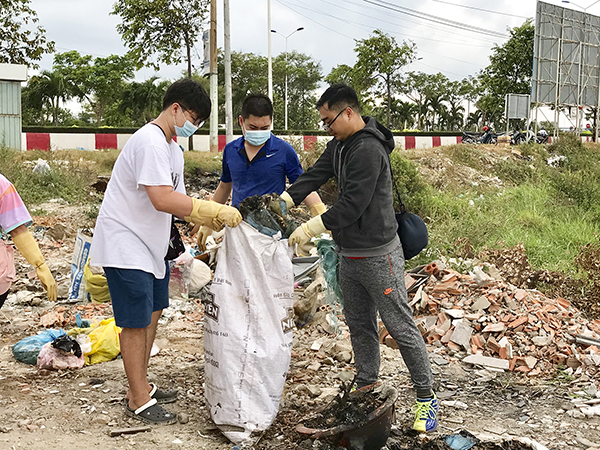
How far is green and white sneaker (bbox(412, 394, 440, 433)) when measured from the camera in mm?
3070

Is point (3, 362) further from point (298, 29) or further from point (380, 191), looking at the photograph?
point (298, 29)

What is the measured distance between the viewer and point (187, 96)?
310 centimetres

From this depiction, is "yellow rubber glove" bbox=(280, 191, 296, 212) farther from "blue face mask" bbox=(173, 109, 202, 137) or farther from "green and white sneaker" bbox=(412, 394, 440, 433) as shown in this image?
"green and white sneaker" bbox=(412, 394, 440, 433)

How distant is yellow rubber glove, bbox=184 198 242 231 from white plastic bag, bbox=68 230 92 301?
2.99 metres

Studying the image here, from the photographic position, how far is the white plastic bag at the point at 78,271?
565 cm

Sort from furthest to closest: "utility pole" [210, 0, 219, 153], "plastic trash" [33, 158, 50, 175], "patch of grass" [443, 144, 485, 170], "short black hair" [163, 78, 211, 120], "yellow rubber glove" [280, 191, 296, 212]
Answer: "utility pole" [210, 0, 219, 153]
"patch of grass" [443, 144, 485, 170]
"plastic trash" [33, 158, 50, 175]
"yellow rubber glove" [280, 191, 296, 212]
"short black hair" [163, 78, 211, 120]

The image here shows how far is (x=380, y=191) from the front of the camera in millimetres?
2980

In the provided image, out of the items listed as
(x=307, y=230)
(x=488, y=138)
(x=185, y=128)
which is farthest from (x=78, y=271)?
(x=488, y=138)

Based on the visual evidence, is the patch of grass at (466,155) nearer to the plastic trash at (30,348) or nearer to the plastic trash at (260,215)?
the plastic trash at (30,348)

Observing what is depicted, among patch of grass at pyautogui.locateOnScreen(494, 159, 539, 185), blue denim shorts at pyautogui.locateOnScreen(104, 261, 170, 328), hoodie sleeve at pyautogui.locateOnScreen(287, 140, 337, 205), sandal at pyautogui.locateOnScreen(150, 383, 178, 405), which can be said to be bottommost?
sandal at pyautogui.locateOnScreen(150, 383, 178, 405)

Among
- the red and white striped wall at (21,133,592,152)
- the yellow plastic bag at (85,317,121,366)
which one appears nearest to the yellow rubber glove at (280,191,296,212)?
the yellow plastic bag at (85,317,121,366)

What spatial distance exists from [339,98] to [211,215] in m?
0.85

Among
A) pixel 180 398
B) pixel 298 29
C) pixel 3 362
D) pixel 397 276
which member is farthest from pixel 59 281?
pixel 298 29

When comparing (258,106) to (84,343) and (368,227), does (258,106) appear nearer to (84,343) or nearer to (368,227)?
(368,227)
